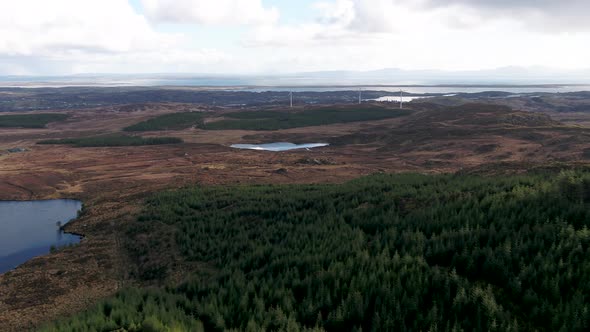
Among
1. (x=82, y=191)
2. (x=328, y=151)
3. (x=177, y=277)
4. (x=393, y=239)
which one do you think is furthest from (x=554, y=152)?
(x=82, y=191)

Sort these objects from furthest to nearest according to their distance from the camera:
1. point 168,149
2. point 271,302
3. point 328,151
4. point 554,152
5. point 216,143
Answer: point 216,143, point 168,149, point 328,151, point 554,152, point 271,302

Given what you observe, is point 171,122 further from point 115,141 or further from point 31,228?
point 31,228

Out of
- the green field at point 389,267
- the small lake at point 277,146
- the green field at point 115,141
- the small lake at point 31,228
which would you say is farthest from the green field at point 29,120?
the green field at point 389,267

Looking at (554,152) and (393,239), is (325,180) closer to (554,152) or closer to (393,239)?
(393,239)

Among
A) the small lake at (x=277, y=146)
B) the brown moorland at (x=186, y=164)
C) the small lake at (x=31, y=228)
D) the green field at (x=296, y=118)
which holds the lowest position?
the small lake at (x=31, y=228)

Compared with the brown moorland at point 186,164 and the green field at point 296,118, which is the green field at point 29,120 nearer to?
the brown moorland at point 186,164

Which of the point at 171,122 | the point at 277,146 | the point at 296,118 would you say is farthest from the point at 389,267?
the point at 171,122

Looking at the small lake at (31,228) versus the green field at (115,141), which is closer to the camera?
the small lake at (31,228)
